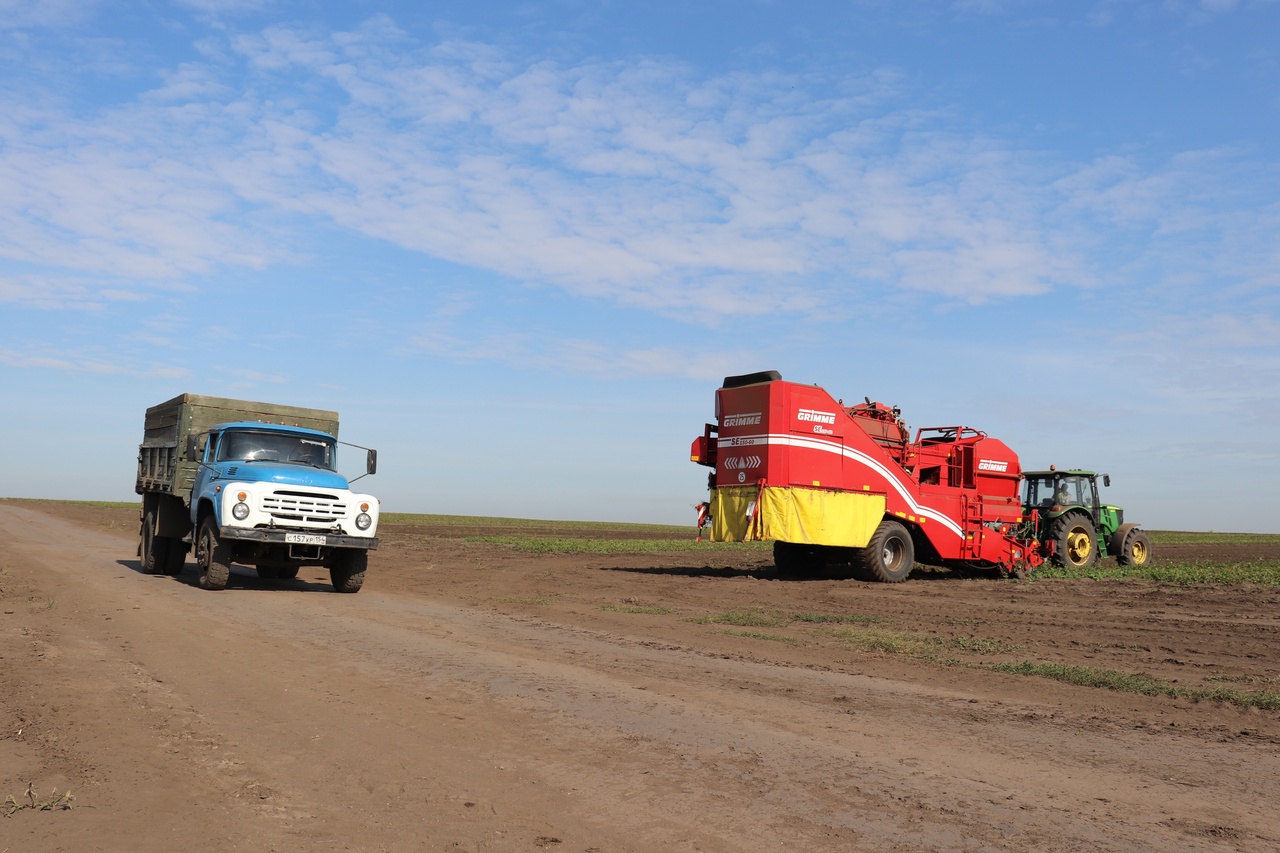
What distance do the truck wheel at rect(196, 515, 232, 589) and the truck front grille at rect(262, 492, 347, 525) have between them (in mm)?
1119

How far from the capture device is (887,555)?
2195 cm

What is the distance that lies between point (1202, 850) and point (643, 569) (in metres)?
20.3

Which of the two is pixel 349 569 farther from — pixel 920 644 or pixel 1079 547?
pixel 1079 547

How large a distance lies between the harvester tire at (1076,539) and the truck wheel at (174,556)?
2077 cm

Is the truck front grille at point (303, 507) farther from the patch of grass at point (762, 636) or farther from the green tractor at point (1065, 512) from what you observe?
the green tractor at point (1065, 512)

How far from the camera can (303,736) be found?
22.4 ft

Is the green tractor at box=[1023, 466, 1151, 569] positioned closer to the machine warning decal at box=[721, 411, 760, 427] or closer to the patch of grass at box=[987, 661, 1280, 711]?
the machine warning decal at box=[721, 411, 760, 427]

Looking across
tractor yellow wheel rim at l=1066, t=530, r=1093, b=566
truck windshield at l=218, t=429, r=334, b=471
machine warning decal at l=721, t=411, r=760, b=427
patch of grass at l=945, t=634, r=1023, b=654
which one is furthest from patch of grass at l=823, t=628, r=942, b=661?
tractor yellow wheel rim at l=1066, t=530, r=1093, b=566

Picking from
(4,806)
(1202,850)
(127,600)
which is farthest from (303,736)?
(127,600)

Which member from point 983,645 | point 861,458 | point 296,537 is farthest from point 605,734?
point 861,458

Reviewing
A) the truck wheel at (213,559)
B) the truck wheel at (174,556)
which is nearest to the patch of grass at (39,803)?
the truck wheel at (213,559)

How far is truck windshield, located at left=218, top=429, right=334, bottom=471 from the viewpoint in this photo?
17.7m

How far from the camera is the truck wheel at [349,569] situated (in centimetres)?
1745

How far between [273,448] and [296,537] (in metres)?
2.30
